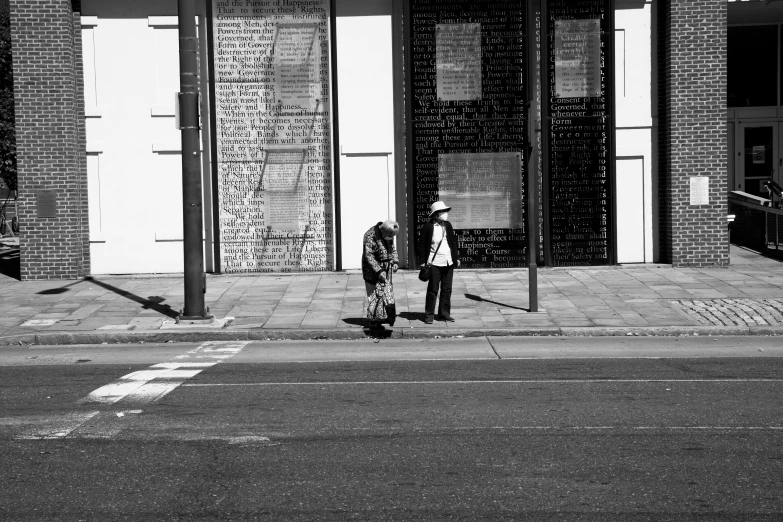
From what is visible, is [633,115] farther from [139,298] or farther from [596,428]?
[596,428]

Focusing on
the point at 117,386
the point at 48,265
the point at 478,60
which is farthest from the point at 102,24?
the point at 117,386

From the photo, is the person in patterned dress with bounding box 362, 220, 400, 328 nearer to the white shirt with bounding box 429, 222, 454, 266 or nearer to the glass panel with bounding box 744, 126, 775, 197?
the white shirt with bounding box 429, 222, 454, 266

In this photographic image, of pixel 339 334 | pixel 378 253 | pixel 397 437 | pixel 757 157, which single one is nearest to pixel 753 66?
pixel 757 157

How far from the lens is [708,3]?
1822 centimetres

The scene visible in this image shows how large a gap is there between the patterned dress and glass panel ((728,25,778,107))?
14.1 metres

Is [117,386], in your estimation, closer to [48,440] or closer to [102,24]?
[48,440]

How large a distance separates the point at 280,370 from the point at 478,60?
983cm

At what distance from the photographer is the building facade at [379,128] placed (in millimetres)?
18312

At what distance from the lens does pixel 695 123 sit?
18312 mm

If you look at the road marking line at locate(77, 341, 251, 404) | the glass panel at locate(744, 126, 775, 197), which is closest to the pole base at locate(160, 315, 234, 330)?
the road marking line at locate(77, 341, 251, 404)

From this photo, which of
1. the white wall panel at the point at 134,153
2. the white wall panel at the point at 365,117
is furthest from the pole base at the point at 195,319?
the white wall panel at the point at 365,117

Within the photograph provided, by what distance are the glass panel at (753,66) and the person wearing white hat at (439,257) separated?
1284 cm

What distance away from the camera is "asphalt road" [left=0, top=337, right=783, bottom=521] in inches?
223

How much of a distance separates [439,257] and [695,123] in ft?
23.6
